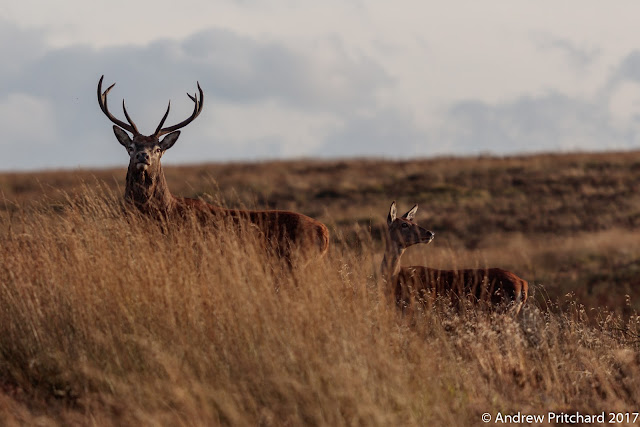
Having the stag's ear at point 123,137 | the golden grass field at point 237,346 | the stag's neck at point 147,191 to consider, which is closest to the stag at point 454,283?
the golden grass field at point 237,346

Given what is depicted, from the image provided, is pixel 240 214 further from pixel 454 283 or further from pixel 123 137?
pixel 454 283

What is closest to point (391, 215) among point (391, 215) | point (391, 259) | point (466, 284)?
point (391, 215)

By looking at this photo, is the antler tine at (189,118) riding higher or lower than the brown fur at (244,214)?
higher

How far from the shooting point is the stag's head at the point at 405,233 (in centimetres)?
1124

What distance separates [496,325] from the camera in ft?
26.5

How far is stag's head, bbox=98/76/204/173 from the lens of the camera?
9.66 metres

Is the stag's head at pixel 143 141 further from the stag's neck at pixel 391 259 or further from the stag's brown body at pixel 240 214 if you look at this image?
the stag's neck at pixel 391 259

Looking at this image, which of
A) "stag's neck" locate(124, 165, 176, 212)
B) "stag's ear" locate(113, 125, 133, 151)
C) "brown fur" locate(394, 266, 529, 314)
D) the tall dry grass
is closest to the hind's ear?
"brown fur" locate(394, 266, 529, 314)

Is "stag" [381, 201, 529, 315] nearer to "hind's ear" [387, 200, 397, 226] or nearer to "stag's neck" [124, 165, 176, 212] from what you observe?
"hind's ear" [387, 200, 397, 226]

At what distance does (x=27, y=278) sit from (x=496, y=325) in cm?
406

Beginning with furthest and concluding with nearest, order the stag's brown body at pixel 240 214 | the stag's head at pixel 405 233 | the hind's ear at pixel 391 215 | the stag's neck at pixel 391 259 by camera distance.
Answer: the hind's ear at pixel 391 215
the stag's head at pixel 405 233
the stag's neck at pixel 391 259
the stag's brown body at pixel 240 214

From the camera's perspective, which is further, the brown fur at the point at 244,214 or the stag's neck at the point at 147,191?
the stag's neck at the point at 147,191

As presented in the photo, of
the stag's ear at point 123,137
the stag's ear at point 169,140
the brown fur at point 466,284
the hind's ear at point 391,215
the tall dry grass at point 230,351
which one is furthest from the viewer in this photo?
the hind's ear at point 391,215

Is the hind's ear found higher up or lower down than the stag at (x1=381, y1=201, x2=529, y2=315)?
higher up
